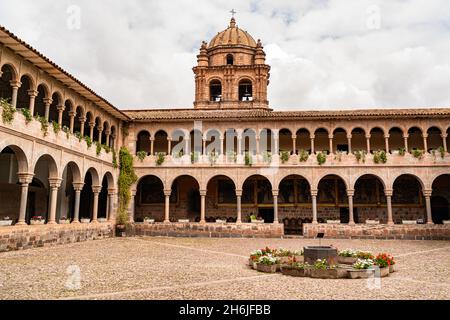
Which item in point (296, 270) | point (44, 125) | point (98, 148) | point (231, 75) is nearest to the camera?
point (296, 270)

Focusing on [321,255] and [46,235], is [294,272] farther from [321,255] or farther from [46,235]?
[46,235]

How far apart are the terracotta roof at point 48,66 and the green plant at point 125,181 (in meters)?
3.65

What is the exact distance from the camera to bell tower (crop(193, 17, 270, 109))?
32688 millimetres

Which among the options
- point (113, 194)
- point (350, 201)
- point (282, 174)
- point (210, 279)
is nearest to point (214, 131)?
point (282, 174)

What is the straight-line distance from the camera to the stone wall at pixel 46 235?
Answer: 1445 centimetres

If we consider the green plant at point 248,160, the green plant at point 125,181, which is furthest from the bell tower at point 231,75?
the green plant at point 125,181

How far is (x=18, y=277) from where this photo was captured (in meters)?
9.06

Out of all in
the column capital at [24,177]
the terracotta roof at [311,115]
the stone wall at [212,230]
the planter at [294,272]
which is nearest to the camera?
the planter at [294,272]

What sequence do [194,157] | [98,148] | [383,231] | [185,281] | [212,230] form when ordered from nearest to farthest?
1. [185,281]
2. [98,148]
3. [383,231]
4. [212,230]
5. [194,157]

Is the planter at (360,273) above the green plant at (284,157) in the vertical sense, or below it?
below

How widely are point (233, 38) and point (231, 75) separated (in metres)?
3.89

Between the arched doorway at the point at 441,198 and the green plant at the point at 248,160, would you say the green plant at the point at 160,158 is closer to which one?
the green plant at the point at 248,160

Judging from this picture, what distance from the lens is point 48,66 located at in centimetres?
1644

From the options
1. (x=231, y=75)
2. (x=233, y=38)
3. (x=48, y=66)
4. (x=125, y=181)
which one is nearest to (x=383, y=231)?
(x=125, y=181)
